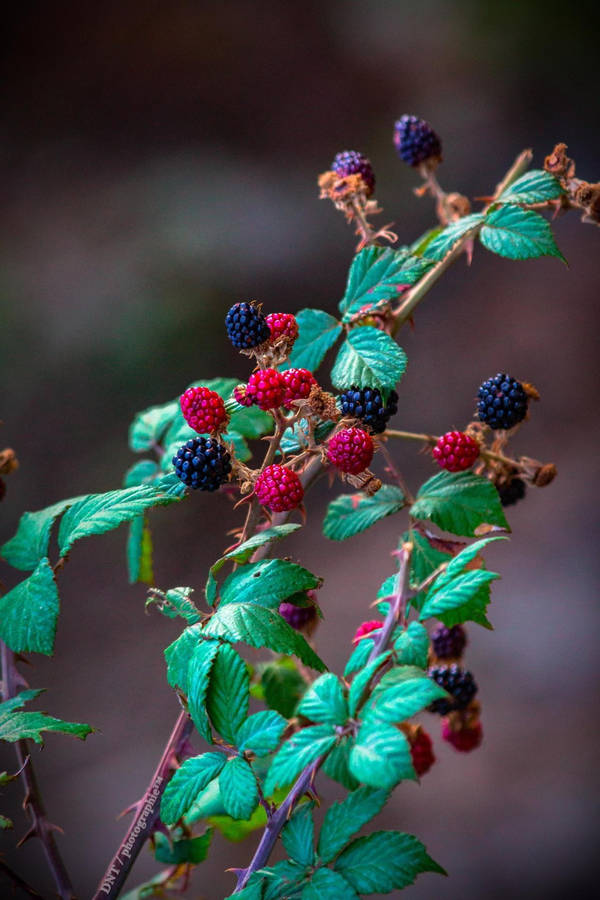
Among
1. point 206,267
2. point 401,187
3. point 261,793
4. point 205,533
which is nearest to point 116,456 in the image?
point 205,533

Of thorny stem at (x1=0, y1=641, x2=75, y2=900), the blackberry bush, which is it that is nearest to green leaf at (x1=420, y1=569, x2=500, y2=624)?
the blackberry bush

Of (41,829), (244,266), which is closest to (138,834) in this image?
(41,829)

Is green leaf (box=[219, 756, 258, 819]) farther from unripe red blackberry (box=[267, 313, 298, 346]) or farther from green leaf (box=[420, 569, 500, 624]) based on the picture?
unripe red blackberry (box=[267, 313, 298, 346])

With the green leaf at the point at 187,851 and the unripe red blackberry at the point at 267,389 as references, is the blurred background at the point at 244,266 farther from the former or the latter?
the unripe red blackberry at the point at 267,389

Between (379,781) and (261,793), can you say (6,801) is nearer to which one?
(261,793)

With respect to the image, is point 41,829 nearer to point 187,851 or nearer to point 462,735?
point 187,851

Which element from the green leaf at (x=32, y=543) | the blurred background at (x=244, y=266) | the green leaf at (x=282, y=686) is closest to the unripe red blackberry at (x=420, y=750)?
the green leaf at (x=282, y=686)
